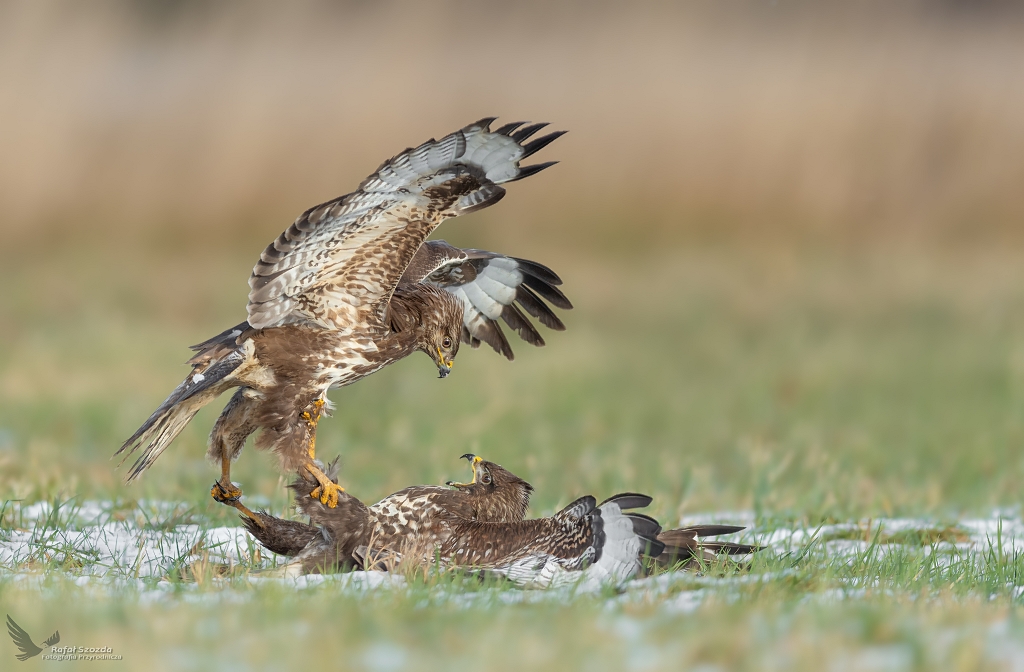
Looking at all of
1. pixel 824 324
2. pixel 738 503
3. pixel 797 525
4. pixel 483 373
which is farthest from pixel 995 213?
pixel 797 525

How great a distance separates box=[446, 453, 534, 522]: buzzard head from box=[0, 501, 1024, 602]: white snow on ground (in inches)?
32.8

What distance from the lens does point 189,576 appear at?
4.30m

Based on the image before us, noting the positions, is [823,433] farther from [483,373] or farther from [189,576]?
[189,576]

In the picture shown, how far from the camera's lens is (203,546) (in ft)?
15.7

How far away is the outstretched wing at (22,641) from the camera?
9.53 feet

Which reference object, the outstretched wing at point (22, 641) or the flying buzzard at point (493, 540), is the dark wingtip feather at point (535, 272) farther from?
the outstretched wing at point (22, 641)

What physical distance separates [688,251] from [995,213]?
3.20 meters

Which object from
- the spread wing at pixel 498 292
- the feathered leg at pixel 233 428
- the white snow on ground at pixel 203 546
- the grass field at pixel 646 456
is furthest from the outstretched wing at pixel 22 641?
the spread wing at pixel 498 292

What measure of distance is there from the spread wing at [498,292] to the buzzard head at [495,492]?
1147mm

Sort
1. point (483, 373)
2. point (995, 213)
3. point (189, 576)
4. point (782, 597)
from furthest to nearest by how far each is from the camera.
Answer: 1. point (995, 213)
2. point (483, 373)
3. point (189, 576)
4. point (782, 597)

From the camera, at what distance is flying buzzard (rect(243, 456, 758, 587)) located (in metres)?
4.27

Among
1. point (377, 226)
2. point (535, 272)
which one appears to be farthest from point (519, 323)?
point (377, 226)

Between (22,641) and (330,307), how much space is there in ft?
Result: 7.52

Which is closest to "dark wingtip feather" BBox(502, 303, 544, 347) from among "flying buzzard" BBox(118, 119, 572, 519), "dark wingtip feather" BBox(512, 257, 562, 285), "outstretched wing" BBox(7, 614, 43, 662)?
"dark wingtip feather" BBox(512, 257, 562, 285)
